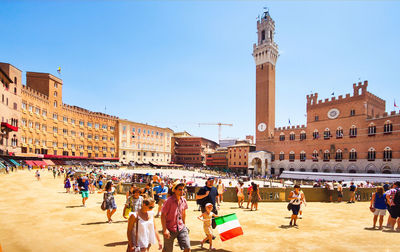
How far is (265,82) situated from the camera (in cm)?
5994

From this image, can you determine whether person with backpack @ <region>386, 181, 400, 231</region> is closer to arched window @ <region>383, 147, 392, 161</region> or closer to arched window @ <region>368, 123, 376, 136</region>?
arched window @ <region>383, 147, 392, 161</region>

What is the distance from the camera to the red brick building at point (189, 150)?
8581 centimetres

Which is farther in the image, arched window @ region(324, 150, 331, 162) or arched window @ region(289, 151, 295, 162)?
arched window @ region(289, 151, 295, 162)

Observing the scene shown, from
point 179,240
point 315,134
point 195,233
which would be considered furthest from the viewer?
point 315,134

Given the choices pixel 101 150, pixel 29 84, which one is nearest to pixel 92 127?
pixel 101 150

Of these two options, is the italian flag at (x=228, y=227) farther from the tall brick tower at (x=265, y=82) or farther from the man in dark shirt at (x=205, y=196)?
the tall brick tower at (x=265, y=82)

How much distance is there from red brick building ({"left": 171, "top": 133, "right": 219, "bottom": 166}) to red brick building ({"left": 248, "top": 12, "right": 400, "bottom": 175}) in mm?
31073

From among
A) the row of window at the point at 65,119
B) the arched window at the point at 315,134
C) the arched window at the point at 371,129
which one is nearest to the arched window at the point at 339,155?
the arched window at the point at 315,134

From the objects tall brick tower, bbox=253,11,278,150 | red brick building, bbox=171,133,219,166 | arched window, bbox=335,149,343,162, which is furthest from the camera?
red brick building, bbox=171,133,219,166

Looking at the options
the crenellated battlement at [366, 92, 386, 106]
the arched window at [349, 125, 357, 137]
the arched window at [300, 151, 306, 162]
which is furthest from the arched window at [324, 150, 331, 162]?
the crenellated battlement at [366, 92, 386, 106]

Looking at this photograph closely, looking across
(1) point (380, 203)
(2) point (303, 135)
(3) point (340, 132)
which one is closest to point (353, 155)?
(3) point (340, 132)

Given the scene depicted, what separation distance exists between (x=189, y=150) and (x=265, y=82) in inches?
1562

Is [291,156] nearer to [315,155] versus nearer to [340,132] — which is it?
[315,155]

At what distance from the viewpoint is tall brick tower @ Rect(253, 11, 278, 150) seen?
57750mm
